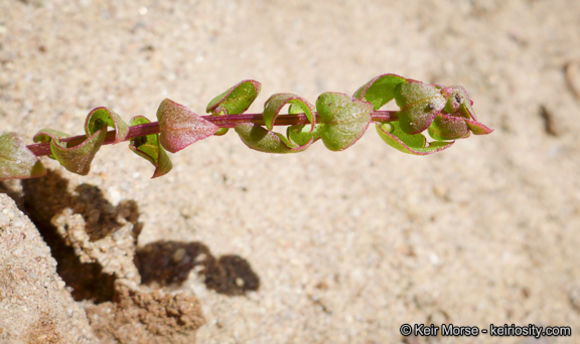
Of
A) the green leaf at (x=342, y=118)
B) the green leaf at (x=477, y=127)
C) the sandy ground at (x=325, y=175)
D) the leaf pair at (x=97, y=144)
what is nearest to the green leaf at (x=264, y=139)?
the green leaf at (x=342, y=118)

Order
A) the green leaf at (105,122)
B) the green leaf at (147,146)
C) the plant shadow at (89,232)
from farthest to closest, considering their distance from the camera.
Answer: the plant shadow at (89,232) < the green leaf at (147,146) < the green leaf at (105,122)

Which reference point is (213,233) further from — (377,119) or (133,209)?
(377,119)

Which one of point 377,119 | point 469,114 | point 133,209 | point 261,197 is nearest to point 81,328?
point 133,209

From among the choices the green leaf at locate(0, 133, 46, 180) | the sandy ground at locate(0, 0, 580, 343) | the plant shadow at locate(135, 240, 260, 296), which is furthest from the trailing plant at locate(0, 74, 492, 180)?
the plant shadow at locate(135, 240, 260, 296)

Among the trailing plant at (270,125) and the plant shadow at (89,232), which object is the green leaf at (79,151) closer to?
the trailing plant at (270,125)

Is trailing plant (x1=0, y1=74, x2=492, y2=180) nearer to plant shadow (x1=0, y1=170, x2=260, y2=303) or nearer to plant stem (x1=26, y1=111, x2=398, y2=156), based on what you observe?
plant stem (x1=26, y1=111, x2=398, y2=156)

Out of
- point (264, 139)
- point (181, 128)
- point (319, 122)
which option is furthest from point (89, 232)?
point (319, 122)

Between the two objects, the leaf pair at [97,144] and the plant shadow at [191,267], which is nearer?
the leaf pair at [97,144]
